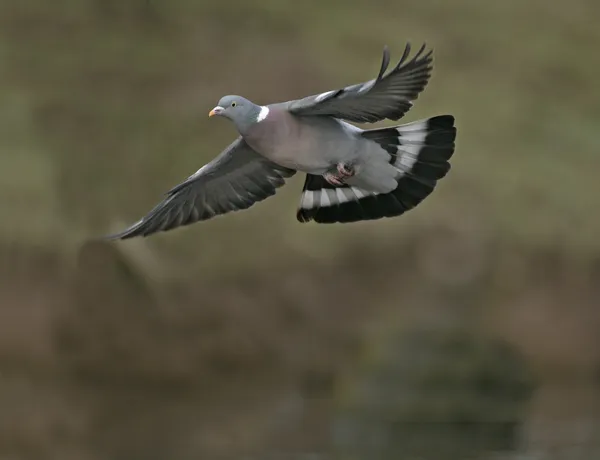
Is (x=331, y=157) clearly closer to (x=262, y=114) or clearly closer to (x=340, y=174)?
(x=340, y=174)

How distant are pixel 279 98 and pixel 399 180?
7923mm

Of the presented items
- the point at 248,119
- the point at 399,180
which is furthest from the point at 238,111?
the point at 399,180

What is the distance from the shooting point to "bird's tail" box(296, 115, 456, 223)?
5500 millimetres

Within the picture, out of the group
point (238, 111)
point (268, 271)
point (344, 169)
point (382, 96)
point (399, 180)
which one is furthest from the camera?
point (268, 271)

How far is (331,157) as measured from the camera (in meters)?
5.36

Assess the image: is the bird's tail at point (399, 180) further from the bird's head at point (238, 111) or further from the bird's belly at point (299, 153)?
the bird's head at point (238, 111)

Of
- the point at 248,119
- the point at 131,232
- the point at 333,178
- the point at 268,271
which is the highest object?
the point at 268,271

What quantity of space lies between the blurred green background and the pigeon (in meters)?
5.40

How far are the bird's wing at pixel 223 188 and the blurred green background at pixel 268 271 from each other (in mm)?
5392

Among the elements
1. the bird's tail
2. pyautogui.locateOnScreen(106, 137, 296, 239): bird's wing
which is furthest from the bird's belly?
pyautogui.locateOnScreen(106, 137, 296, 239): bird's wing

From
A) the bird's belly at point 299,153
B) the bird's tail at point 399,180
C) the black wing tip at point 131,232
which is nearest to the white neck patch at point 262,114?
the bird's belly at point 299,153

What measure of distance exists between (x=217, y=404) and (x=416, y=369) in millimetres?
2331

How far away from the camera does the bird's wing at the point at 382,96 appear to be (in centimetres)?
478

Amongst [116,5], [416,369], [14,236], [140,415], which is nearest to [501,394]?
[416,369]
